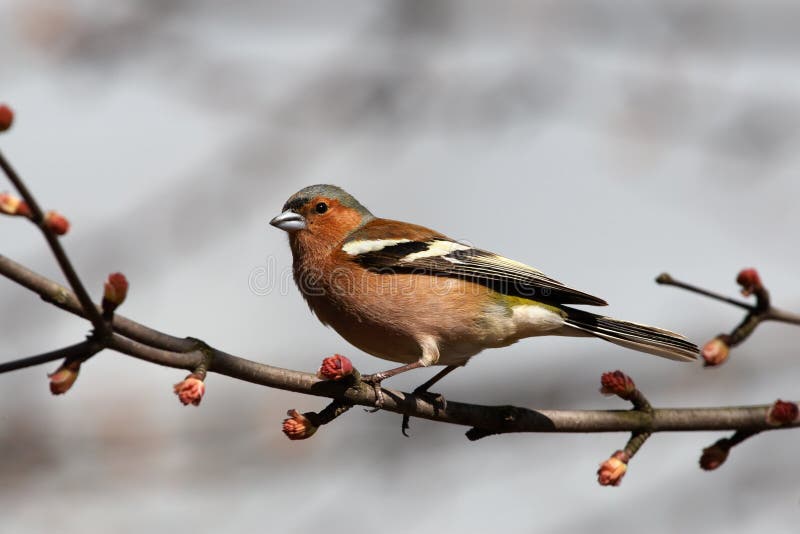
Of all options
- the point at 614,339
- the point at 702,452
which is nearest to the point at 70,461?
the point at 614,339

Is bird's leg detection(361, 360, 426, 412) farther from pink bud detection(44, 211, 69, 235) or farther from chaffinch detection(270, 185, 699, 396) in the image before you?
pink bud detection(44, 211, 69, 235)

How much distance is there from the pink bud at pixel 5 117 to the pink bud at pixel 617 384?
2971 mm

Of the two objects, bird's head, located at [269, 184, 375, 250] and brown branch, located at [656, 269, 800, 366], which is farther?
bird's head, located at [269, 184, 375, 250]

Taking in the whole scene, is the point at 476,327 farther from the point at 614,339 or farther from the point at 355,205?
the point at 355,205

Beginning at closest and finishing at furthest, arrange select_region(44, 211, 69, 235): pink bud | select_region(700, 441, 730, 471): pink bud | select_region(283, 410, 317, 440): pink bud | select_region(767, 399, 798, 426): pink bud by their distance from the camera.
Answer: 1. select_region(44, 211, 69, 235): pink bud
2. select_region(767, 399, 798, 426): pink bud
3. select_region(283, 410, 317, 440): pink bud
4. select_region(700, 441, 730, 471): pink bud

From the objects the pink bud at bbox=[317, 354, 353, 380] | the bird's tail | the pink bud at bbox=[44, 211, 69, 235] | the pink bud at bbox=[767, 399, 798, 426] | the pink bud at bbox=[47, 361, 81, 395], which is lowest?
the bird's tail

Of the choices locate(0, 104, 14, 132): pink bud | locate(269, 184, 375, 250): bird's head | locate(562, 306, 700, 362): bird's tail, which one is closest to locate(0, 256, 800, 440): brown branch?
locate(0, 104, 14, 132): pink bud

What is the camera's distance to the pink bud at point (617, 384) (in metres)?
4.33

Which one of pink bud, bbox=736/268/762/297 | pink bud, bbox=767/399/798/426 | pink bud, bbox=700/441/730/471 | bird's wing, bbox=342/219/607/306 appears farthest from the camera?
bird's wing, bbox=342/219/607/306

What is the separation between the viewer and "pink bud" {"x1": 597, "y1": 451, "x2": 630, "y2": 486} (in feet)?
14.1

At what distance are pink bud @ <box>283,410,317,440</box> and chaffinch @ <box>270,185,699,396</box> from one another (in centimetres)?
162

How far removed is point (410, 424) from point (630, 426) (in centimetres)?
229

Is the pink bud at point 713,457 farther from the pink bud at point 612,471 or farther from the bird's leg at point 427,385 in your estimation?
the bird's leg at point 427,385

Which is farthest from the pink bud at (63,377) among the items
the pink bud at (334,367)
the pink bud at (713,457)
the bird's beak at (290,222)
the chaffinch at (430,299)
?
the bird's beak at (290,222)
